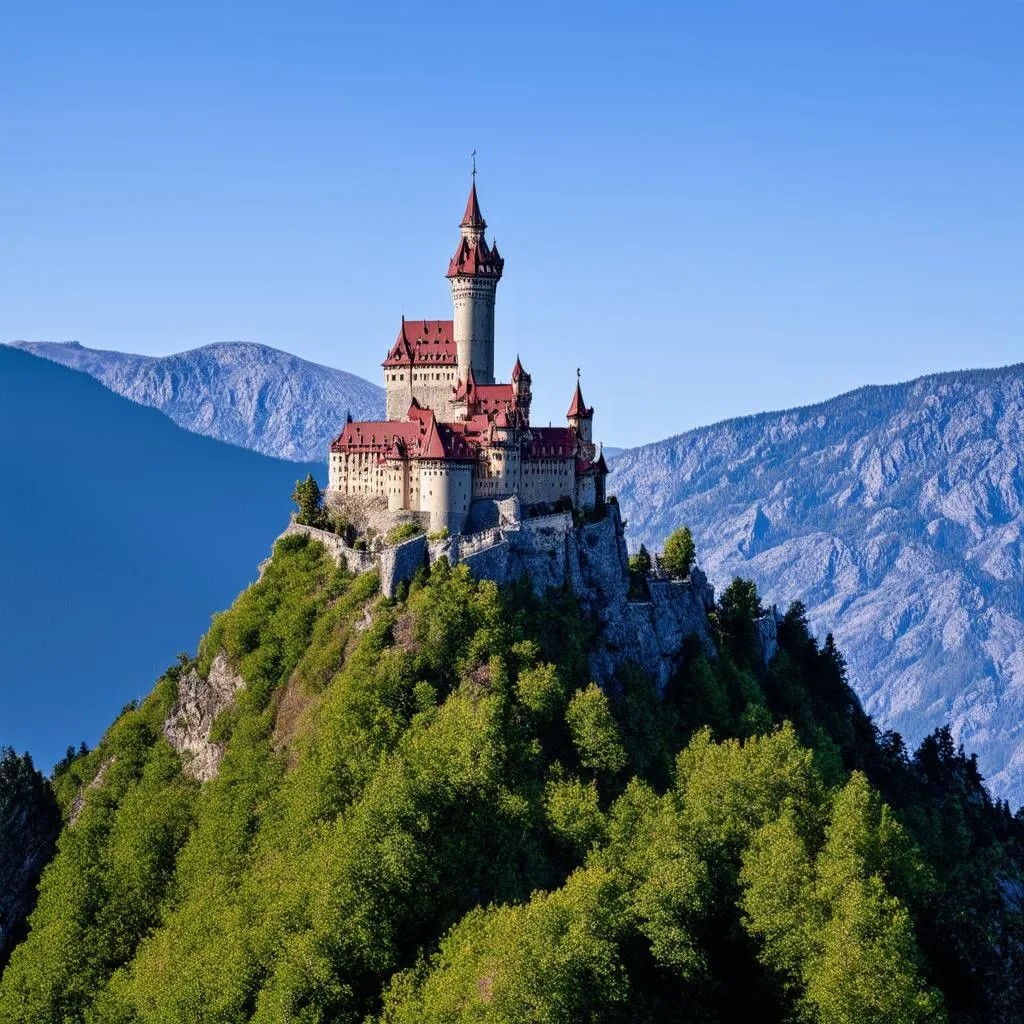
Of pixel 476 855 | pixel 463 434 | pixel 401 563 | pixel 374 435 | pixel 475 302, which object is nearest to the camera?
pixel 476 855

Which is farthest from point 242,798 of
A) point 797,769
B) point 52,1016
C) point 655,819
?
point 797,769

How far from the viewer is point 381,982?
98.6 metres

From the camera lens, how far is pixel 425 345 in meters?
140

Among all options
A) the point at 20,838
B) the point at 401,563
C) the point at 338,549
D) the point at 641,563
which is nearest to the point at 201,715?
the point at 338,549

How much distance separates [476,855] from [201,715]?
34.7 metres

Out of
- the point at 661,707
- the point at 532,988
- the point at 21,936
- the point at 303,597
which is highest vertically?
the point at 303,597

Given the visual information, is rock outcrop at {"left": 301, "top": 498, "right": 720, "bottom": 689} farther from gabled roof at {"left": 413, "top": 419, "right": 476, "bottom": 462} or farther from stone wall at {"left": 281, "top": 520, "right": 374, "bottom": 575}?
gabled roof at {"left": 413, "top": 419, "right": 476, "bottom": 462}

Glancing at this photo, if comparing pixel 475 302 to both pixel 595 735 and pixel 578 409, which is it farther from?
pixel 595 735

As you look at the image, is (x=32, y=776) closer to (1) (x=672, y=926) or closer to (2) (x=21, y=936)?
(2) (x=21, y=936)

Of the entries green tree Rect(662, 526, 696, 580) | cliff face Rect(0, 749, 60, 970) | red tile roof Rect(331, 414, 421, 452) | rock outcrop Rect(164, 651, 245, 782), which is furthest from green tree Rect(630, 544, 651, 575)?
cliff face Rect(0, 749, 60, 970)

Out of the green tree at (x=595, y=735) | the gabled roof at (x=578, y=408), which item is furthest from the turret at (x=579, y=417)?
the green tree at (x=595, y=735)

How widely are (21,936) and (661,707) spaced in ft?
165

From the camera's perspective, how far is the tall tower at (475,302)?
13850 centimetres

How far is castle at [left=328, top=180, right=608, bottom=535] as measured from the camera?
12875cm
